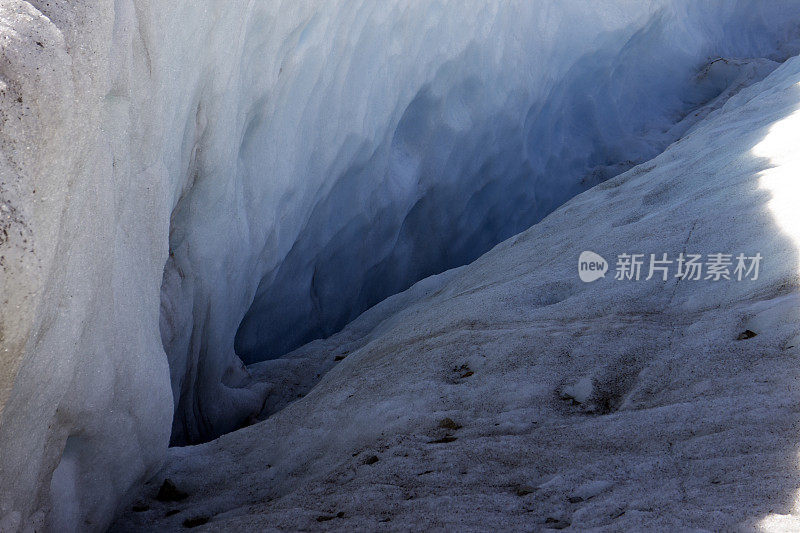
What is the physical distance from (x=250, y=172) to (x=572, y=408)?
7.93 ft

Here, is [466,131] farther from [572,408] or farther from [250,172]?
[572,408]

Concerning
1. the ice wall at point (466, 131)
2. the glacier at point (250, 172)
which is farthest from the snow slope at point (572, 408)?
the ice wall at point (466, 131)

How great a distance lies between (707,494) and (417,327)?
2252mm

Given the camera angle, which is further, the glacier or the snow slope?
the snow slope

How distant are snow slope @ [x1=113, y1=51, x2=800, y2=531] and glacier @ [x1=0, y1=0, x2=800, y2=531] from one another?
9.6 inches

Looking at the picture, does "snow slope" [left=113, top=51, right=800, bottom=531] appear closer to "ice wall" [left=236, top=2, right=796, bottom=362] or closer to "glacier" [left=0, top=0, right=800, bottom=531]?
"glacier" [left=0, top=0, right=800, bottom=531]

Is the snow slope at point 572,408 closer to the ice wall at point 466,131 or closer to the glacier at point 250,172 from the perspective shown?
the glacier at point 250,172

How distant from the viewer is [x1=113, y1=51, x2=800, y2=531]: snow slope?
203 cm

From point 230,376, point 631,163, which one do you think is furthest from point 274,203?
point 631,163

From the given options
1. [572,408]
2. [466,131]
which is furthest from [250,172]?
[466,131]

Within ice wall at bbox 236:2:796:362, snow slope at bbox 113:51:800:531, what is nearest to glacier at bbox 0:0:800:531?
ice wall at bbox 236:2:796:362

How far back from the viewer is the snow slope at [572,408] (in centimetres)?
203

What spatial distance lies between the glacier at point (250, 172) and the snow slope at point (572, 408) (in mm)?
243

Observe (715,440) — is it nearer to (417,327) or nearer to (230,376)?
(417,327)
